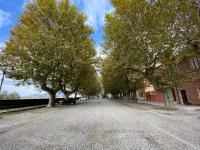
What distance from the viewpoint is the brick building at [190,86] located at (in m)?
23.1

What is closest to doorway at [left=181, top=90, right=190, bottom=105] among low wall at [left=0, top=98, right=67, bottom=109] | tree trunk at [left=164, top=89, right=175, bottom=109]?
tree trunk at [left=164, top=89, right=175, bottom=109]

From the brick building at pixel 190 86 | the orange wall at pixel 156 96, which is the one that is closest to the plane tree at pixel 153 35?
the brick building at pixel 190 86

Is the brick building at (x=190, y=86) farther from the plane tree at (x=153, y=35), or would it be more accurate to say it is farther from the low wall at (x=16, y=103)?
the low wall at (x=16, y=103)

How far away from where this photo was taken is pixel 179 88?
94.1 ft

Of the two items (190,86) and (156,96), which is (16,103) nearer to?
(190,86)

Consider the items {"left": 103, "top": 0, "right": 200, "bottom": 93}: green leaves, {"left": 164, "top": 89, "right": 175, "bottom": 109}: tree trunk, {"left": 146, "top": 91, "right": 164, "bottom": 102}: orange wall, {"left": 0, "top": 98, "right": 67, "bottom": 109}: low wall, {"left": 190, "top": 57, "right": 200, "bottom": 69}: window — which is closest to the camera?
{"left": 103, "top": 0, "right": 200, "bottom": 93}: green leaves

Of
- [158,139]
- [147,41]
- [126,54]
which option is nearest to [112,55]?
[126,54]

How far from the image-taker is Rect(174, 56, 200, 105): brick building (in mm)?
23125

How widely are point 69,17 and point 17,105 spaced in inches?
637

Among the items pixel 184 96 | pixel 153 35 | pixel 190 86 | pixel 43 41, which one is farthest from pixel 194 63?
pixel 43 41

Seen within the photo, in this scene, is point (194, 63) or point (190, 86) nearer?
point (194, 63)

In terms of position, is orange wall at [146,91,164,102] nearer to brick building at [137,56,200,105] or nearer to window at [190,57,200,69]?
brick building at [137,56,200,105]

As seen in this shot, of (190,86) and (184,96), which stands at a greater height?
(190,86)

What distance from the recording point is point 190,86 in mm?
25172
